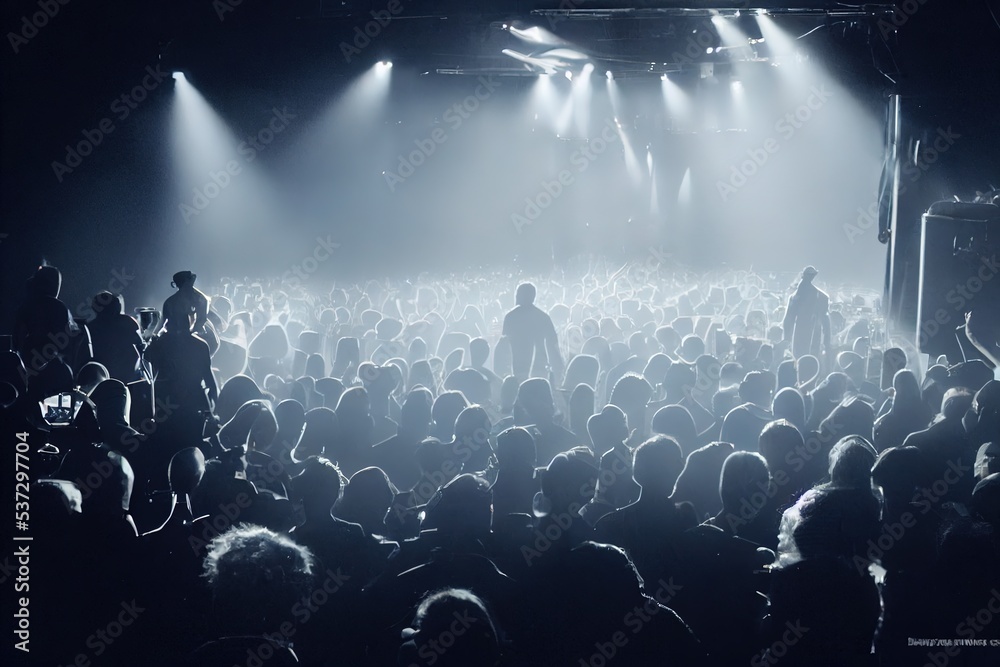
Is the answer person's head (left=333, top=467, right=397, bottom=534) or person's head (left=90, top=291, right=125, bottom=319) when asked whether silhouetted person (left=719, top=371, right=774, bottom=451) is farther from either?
person's head (left=90, top=291, right=125, bottom=319)

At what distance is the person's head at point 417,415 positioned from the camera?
4.93 metres

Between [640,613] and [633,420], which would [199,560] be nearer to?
[640,613]

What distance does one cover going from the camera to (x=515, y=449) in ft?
11.9

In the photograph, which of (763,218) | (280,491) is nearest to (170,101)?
(280,491)

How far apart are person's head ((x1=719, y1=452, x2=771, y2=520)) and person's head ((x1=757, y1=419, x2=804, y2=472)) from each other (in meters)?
0.52

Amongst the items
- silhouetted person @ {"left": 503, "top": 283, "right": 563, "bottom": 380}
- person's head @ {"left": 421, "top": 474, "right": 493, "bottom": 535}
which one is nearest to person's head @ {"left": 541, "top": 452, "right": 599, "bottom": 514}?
person's head @ {"left": 421, "top": 474, "right": 493, "bottom": 535}

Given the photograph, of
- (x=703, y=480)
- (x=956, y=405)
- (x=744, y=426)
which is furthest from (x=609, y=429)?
(x=956, y=405)

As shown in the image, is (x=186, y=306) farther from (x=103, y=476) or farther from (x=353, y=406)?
(x=103, y=476)

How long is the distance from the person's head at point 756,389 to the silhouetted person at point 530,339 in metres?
2.25

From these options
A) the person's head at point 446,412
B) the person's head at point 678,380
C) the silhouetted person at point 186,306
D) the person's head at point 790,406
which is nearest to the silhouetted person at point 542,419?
the person's head at point 446,412

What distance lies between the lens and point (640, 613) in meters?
2.71

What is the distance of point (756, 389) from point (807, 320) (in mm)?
3699

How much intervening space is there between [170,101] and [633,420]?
35.0ft

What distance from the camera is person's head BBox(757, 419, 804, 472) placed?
390 centimetres
